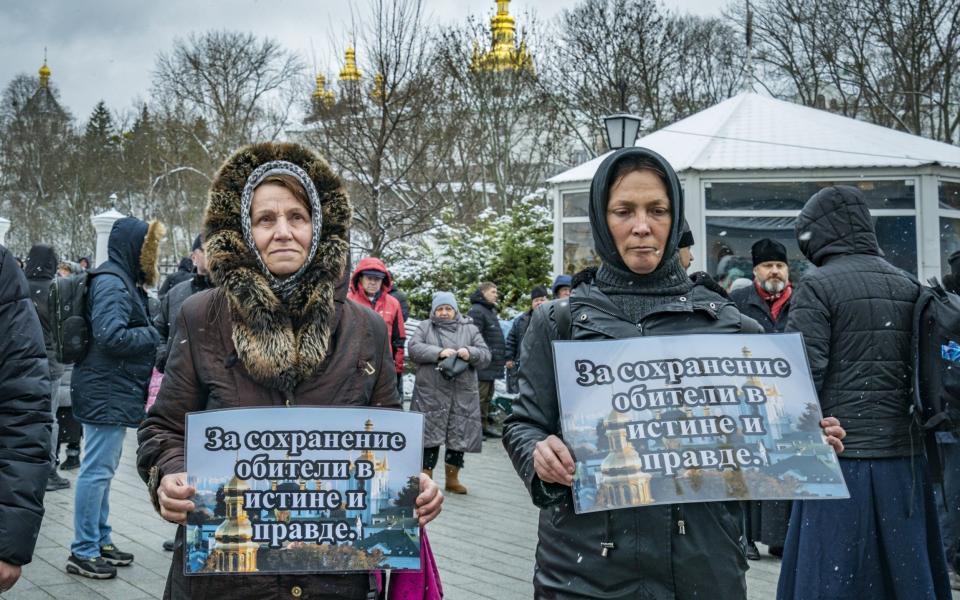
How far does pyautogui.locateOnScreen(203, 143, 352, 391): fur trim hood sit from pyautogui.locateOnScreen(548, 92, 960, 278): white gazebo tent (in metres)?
11.9

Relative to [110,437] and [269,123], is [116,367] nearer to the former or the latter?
[110,437]

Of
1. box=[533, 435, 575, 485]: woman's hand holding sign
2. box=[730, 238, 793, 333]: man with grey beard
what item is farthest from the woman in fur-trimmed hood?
box=[730, 238, 793, 333]: man with grey beard

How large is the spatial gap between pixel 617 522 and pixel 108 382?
455 cm

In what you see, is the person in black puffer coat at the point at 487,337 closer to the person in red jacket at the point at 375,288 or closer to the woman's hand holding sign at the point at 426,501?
the person in red jacket at the point at 375,288

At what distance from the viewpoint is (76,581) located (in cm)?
575

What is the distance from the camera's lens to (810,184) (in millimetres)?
14234

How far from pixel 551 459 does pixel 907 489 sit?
2562mm

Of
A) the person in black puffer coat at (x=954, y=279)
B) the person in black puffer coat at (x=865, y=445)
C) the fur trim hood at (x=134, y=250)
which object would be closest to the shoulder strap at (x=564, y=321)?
the person in black puffer coat at (x=865, y=445)

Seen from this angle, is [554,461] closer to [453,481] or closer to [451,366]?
[453,481]

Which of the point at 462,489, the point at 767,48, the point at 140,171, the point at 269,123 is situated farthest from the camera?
the point at 140,171

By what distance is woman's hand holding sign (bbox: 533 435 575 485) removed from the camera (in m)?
2.28

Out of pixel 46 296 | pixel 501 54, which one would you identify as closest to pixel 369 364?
pixel 46 296

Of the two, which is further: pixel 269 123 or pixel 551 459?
pixel 269 123

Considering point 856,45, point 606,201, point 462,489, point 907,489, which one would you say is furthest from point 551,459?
point 856,45
